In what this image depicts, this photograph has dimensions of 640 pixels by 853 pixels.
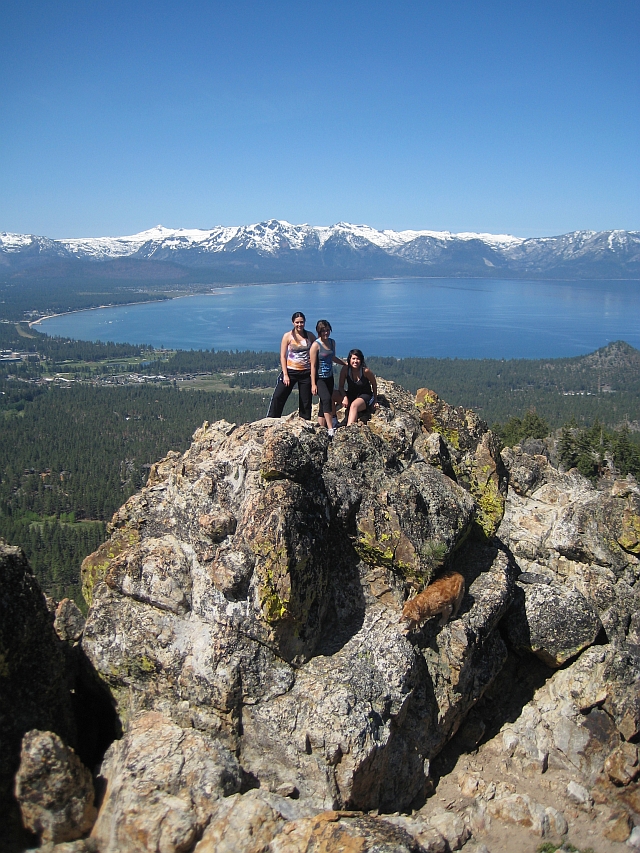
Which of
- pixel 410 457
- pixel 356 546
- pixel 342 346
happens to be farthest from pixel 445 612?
pixel 342 346

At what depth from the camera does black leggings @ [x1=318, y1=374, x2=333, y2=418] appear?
10.3m

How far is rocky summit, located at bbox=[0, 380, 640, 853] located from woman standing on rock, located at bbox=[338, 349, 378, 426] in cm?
39

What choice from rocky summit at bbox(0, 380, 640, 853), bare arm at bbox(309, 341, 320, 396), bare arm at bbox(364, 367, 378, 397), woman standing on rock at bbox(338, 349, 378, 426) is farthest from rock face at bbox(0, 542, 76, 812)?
bare arm at bbox(364, 367, 378, 397)

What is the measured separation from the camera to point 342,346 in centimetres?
15525

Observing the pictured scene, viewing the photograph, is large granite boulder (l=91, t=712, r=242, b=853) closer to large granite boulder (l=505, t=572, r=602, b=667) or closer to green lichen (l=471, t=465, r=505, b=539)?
large granite boulder (l=505, t=572, r=602, b=667)

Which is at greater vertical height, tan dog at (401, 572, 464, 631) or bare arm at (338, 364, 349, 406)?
bare arm at (338, 364, 349, 406)

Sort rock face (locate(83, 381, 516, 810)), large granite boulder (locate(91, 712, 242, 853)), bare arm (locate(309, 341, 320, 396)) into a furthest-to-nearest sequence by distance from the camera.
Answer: bare arm (locate(309, 341, 320, 396))
rock face (locate(83, 381, 516, 810))
large granite boulder (locate(91, 712, 242, 853))

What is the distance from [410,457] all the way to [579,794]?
5.42 meters

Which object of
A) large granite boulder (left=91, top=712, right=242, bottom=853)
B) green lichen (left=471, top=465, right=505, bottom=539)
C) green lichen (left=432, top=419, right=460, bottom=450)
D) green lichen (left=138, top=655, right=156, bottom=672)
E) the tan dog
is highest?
green lichen (left=432, top=419, right=460, bottom=450)

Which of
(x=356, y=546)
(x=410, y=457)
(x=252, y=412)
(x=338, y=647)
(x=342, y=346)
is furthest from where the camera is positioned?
(x=342, y=346)

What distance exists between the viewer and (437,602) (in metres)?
8.41

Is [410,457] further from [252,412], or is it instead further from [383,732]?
[252,412]

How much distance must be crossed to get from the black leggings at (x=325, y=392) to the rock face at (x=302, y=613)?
811 millimetres

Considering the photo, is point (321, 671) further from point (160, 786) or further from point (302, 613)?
point (160, 786)
